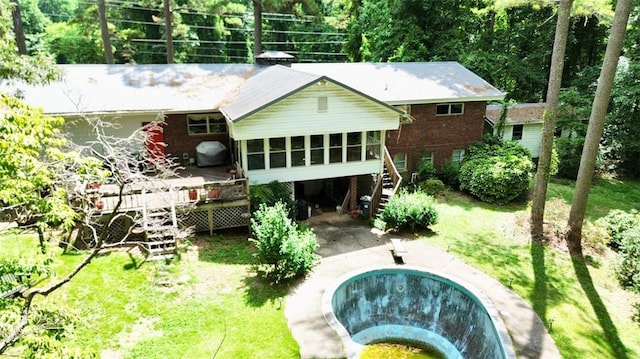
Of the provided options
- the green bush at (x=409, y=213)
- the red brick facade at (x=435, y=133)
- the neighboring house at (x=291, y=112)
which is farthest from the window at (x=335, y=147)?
the red brick facade at (x=435, y=133)

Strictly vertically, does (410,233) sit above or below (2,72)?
below

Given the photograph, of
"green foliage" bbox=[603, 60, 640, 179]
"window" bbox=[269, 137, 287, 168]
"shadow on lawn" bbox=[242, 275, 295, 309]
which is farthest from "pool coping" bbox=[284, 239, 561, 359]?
"green foliage" bbox=[603, 60, 640, 179]

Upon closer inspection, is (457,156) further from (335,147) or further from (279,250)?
(279,250)

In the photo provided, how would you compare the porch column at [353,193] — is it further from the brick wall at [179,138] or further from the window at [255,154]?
the brick wall at [179,138]

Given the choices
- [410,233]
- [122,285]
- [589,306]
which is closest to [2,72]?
[122,285]

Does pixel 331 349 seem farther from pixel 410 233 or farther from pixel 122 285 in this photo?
pixel 410 233

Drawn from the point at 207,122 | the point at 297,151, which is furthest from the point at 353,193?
the point at 207,122
